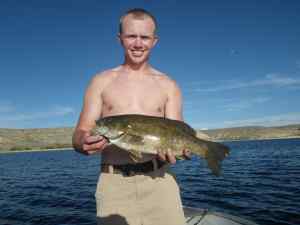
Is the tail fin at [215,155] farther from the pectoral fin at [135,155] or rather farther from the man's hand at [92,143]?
the man's hand at [92,143]

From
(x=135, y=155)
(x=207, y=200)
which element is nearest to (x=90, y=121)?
(x=135, y=155)

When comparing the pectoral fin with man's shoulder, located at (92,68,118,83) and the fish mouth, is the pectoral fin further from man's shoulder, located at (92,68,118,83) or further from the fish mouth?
man's shoulder, located at (92,68,118,83)

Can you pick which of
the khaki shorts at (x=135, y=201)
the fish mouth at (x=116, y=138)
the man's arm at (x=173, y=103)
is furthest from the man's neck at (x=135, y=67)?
the khaki shorts at (x=135, y=201)

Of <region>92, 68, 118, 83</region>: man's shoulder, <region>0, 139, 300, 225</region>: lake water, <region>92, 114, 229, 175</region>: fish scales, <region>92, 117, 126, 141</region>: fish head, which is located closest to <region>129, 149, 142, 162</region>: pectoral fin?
<region>92, 114, 229, 175</region>: fish scales

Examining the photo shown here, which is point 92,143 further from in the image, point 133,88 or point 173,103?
point 173,103

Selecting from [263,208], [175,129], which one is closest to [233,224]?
[175,129]

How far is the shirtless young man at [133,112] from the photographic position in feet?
16.6

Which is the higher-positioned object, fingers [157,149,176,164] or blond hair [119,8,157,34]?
blond hair [119,8,157,34]

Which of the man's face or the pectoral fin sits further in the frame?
the man's face

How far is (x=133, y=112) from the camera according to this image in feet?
18.2

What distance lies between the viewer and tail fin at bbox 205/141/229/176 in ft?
17.5

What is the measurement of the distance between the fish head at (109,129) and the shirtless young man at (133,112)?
0.43 ft

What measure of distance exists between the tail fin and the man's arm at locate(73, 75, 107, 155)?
1.79 m

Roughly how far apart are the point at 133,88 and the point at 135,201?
1944 mm
